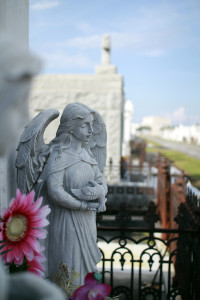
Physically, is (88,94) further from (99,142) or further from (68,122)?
(68,122)

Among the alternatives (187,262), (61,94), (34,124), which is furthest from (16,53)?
(61,94)

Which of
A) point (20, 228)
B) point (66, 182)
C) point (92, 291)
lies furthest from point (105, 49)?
point (92, 291)

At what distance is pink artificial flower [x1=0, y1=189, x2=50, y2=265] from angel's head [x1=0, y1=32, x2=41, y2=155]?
422mm

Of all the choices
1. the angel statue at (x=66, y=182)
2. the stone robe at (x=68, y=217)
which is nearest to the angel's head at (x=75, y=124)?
the angel statue at (x=66, y=182)

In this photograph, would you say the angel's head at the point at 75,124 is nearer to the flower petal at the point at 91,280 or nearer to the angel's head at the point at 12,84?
the flower petal at the point at 91,280

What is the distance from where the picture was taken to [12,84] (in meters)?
0.53

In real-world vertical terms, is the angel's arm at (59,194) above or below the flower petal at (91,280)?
above

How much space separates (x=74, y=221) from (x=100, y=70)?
5.96m

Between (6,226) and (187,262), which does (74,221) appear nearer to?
(6,226)

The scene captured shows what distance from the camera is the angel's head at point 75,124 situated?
6.20 feet

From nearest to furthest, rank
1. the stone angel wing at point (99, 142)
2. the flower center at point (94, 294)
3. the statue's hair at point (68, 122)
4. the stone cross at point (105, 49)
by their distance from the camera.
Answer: the flower center at point (94, 294) < the statue's hair at point (68, 122) < the stone angel wing at point (99, 142) < the stone cross at point (105, 49)

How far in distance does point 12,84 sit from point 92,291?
660mm

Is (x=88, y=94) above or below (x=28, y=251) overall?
above

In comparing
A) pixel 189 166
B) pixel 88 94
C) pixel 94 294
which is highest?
pixel 88 94
